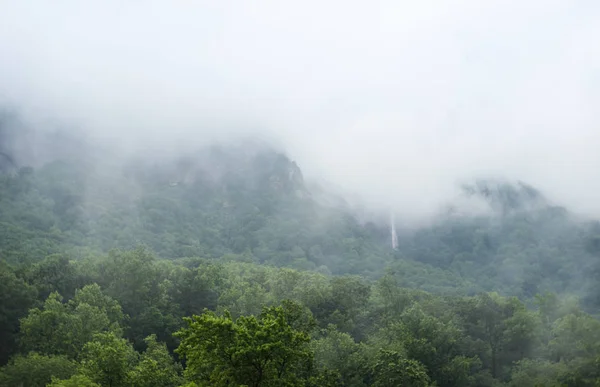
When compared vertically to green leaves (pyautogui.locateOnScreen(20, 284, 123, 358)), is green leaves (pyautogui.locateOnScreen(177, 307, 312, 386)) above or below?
below

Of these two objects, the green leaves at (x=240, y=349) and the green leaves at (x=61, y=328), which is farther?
the green leaves at (x=61, y=328)

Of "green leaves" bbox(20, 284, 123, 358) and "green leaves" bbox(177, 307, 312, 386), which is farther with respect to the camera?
"green leaves" bbox(20, 284, 123, 358)

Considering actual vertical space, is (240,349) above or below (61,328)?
below

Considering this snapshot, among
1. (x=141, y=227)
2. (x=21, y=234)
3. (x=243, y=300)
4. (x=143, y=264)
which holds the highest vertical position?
(x=141, y=227)

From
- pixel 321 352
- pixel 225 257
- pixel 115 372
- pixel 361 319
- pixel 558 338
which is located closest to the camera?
pixel 115 372

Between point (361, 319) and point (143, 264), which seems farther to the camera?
point (361, 319)

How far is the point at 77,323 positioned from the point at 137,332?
15.9 metres

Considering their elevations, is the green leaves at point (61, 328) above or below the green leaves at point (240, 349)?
above

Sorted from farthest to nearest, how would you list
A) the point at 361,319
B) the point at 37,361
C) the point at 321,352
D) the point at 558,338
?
the point at 361,319 → the point at 558,338 → the point at 321,352 → the point at 37,361

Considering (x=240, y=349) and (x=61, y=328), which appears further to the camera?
(x=61, y=328)

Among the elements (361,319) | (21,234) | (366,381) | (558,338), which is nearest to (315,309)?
(361,319)

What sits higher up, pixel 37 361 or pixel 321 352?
pixel 321 352

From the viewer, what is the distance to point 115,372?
1866 inches

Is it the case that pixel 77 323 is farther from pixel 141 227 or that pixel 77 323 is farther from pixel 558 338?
pixel 141 227
